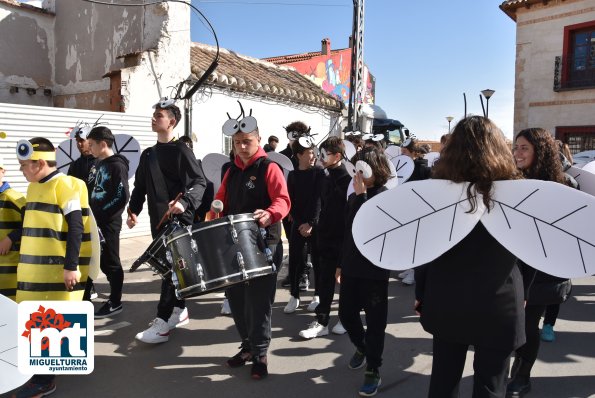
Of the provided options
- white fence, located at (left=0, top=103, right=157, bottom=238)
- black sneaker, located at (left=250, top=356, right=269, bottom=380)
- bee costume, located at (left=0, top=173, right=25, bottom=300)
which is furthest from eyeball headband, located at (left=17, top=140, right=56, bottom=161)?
white fence, located at (left=0, top=103, right=157, bottom=238)

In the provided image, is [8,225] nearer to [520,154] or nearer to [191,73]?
[520,154]

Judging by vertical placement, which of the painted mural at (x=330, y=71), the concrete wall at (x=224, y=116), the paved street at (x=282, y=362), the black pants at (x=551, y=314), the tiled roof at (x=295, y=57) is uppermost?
the tiled roof at (x=295, y=57)

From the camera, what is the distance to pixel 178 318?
4.50 m

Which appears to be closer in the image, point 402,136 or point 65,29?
point 65,29

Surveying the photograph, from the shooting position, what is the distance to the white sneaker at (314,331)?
426 centimetres

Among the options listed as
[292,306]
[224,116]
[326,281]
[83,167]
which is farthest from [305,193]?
[224,116]

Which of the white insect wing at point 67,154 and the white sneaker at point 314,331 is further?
the white insect wing at point 67,154

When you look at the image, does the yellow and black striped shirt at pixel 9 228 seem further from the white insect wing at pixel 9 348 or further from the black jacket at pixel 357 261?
the black jacket at pixel 357 261

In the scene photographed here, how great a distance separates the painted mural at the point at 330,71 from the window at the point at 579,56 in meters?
10.6

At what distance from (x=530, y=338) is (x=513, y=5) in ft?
58.6

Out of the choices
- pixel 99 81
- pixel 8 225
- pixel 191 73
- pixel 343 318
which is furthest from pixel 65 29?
pixel 343 318

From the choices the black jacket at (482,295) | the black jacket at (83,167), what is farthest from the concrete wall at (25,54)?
the black jacket at (482,295)

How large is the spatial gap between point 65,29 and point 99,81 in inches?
75.1

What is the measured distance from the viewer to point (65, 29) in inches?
419
